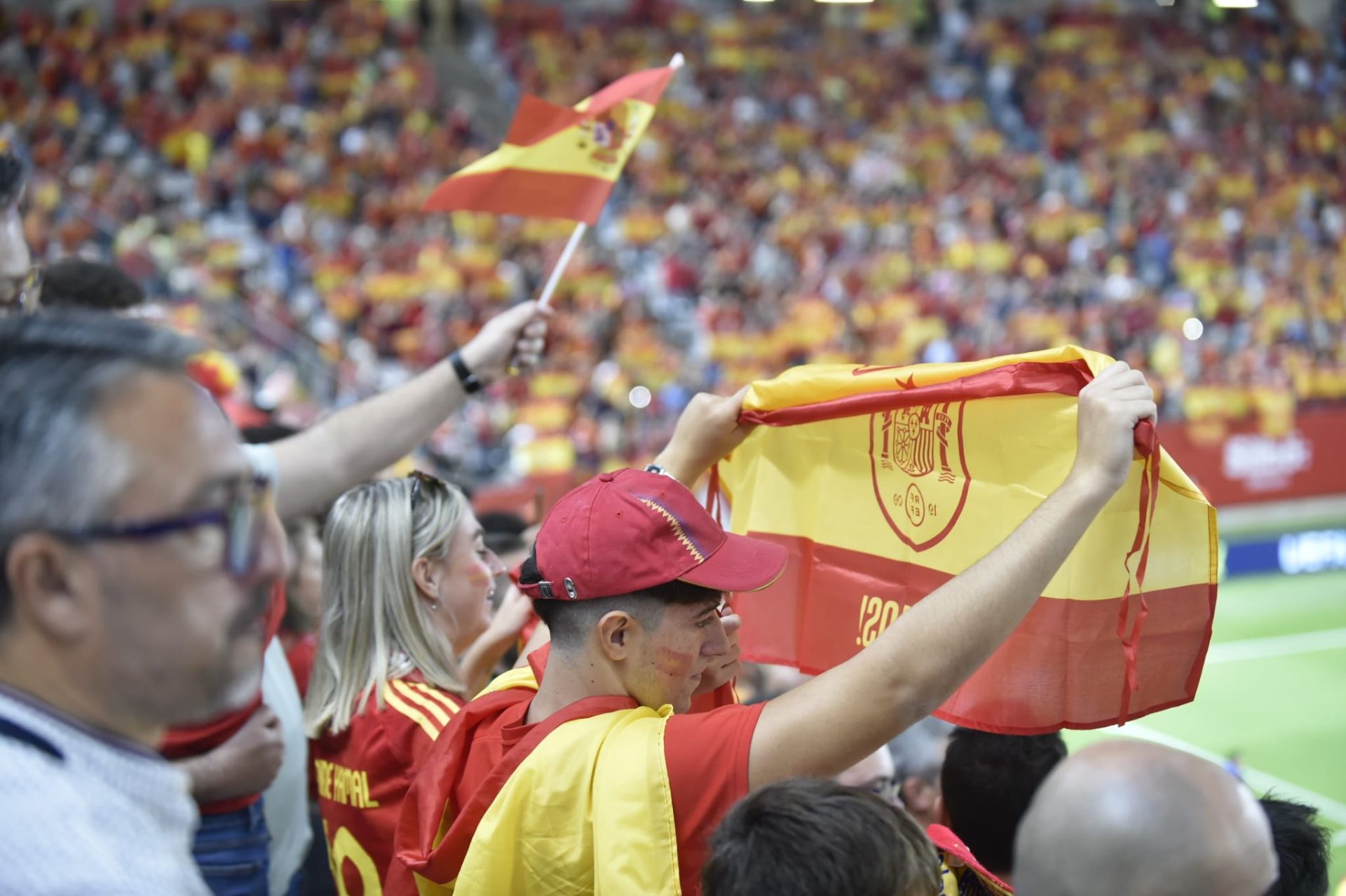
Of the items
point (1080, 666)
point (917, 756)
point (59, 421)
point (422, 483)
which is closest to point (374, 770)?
point (422, 483)

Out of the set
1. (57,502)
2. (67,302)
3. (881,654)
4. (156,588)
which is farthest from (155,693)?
(67,302)

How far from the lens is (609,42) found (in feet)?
75.0

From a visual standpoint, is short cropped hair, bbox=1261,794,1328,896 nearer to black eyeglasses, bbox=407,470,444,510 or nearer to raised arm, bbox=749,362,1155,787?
raised arm, bbox=749,362,1155,787

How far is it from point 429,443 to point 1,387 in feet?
36.5

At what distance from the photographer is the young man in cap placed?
1839 mm

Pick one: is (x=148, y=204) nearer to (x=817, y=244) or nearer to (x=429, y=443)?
(x=429, y=443)

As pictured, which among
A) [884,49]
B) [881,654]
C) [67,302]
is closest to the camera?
[881,654]

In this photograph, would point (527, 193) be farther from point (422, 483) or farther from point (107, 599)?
point (107, 599)

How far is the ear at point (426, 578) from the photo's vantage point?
117 inches

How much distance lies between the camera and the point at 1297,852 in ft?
8.25

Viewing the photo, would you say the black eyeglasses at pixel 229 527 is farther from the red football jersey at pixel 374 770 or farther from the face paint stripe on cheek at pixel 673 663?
the red football jersey at pixel 374 770

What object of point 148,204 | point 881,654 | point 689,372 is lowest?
point 689,372

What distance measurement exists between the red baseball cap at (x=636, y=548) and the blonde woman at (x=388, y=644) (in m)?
0.70

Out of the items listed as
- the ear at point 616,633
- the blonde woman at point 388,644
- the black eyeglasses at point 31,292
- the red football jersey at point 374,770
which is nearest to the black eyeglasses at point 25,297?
the black eyeglasses at point 31,292
